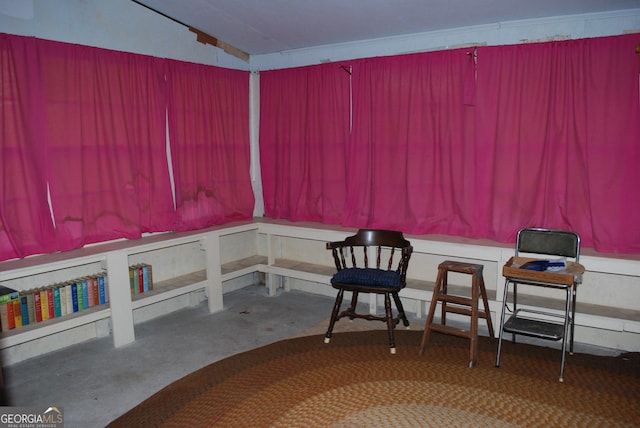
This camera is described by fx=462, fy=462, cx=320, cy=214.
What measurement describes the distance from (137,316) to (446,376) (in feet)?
8.76

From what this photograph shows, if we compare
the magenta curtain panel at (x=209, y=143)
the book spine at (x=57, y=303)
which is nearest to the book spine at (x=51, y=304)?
the book spine at (x=57, y=303)

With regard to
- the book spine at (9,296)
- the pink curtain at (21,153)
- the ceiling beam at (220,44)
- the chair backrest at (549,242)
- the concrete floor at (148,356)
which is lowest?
the concrete floor at (148,356)

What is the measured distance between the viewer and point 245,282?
5105 millimetres

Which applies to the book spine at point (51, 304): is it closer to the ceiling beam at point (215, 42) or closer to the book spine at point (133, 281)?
the book spine at point (133, 281)

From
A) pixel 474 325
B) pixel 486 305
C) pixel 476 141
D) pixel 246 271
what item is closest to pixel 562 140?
pixel 476 141

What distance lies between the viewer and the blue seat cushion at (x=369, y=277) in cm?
332

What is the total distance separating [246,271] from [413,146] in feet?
6.63

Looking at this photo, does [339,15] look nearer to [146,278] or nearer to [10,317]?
[146,278]

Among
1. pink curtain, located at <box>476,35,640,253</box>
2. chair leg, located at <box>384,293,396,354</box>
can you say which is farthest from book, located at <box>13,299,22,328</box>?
pink curtain, located at <box>476,35,640,253</box>

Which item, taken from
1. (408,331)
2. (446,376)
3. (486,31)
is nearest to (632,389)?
(446,376)

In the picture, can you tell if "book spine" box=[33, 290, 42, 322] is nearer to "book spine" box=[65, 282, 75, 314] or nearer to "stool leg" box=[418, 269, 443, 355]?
"book spine" box=[65, 282, 75, 314]

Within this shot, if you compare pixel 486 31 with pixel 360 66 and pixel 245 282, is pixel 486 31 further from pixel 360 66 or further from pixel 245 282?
pixel 245 282

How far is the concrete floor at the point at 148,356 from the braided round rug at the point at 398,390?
0.18m

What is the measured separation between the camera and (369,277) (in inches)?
133
